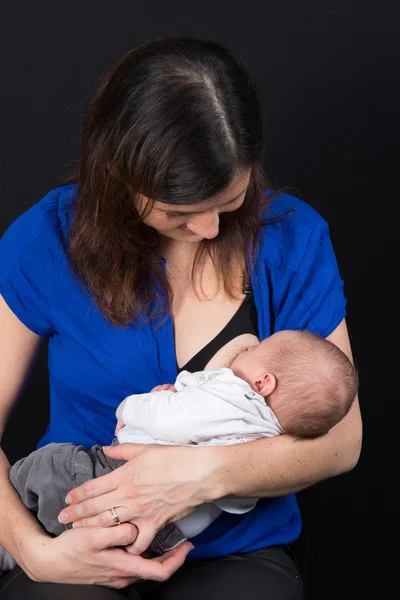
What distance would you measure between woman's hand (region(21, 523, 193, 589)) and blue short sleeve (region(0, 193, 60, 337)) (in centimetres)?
45

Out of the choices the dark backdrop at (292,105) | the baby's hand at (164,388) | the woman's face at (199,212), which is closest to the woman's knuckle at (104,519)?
the baby's hand at (164,388)

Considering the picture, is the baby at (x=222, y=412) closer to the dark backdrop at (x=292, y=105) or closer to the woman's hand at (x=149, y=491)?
the woman's hand at (x=149, y=491)

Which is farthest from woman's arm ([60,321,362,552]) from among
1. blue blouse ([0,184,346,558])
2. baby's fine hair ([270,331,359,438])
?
blue blouse ([0,184,346,558])

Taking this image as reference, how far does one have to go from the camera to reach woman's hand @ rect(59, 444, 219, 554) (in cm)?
180

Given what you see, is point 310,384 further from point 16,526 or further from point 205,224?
point 16,526

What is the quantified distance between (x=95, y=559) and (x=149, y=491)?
0.49ft

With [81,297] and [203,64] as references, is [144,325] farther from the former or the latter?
[203,64]

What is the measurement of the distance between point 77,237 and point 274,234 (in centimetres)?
40

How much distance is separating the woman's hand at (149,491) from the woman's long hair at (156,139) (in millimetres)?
333

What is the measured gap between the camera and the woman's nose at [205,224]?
183 cm

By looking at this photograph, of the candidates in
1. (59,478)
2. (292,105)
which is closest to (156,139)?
(59,478)

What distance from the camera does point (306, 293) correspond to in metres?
2.09

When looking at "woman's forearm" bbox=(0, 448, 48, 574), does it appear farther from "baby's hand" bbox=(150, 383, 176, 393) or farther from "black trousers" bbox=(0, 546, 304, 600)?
"baby's hand" bbox=(150, 383, 176, 393)

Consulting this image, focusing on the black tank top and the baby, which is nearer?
the baby
